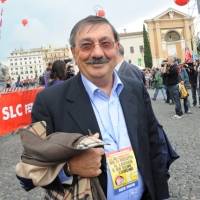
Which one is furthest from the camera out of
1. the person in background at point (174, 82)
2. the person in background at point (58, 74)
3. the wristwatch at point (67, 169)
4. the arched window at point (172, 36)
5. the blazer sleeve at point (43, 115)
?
the arched window at point (172, 36)

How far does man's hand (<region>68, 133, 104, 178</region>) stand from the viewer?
1327mm

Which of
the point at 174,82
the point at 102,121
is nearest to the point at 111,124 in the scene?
the point at 102,121

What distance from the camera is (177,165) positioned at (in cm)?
440

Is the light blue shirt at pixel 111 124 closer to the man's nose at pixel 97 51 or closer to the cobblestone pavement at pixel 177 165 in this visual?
the man's nose at pixel 97 51

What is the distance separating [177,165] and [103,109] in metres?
3.18

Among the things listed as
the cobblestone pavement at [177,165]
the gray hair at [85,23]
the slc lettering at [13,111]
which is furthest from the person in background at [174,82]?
the gray hair at [85,23]

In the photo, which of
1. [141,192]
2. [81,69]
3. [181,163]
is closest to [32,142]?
[81,69]

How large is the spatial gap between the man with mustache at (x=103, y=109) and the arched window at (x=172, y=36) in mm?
59390

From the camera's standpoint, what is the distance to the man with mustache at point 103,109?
1.56 metres

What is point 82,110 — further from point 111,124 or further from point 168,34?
point 168,34

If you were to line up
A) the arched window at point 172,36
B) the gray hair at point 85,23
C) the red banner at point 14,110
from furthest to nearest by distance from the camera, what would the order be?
the arched window at point 172,36
the red banner at point 14,110
the gray hair at point 85,23

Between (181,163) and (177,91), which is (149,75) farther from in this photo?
(181,163)

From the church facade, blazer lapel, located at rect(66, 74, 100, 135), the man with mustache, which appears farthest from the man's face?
the church facade

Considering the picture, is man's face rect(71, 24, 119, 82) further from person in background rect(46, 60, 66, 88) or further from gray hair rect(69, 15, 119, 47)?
person in background rect(46, 60, 66, 88)
